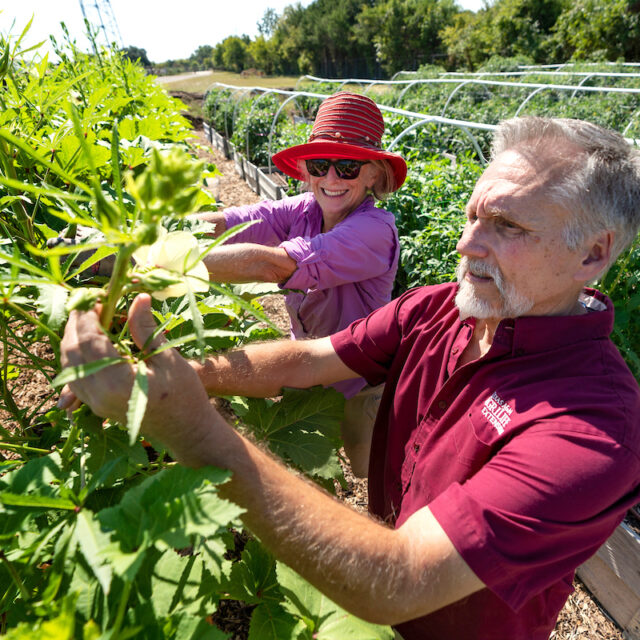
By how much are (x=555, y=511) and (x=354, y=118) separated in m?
1.85

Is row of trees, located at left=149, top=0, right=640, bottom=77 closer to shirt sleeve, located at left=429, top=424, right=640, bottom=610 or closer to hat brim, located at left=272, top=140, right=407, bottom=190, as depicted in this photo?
hat brim, located at left=272, top=140, right=407, bottom=190

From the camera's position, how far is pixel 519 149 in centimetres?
134

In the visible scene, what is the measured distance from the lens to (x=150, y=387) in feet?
2.39

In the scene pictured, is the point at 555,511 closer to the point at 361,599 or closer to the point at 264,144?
the point at 361,599

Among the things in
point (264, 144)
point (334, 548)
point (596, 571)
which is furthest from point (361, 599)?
point (264, 144)

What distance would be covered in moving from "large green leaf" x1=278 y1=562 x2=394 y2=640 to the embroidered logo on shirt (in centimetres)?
53

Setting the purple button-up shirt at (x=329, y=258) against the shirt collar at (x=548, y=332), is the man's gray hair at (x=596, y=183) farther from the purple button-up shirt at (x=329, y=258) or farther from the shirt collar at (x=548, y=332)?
the purple button-up shirt at (x=329, y=258)

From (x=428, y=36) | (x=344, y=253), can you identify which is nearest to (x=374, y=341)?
(x=344, y=253)

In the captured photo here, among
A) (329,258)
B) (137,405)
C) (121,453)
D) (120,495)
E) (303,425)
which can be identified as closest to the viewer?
(137,405)

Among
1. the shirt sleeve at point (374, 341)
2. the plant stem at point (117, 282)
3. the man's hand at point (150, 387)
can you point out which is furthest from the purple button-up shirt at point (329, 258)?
the plant stem at point (117, 282)

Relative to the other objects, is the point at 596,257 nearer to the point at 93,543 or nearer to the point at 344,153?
the point at 344,153

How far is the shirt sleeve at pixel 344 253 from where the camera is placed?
1942 millimetres

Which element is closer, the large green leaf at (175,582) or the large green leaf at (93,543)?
the large green leaf at (93,543)

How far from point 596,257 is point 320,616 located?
113 cm
